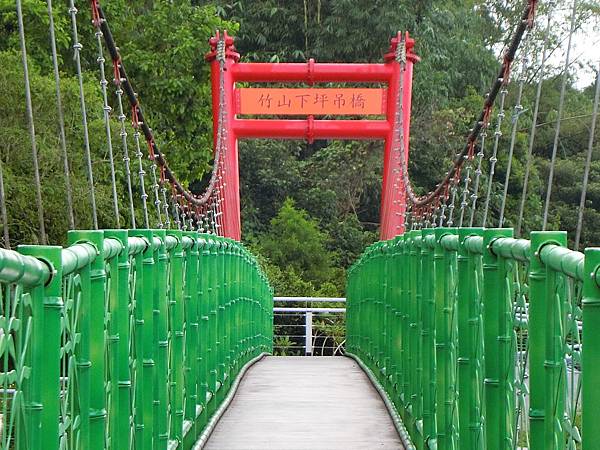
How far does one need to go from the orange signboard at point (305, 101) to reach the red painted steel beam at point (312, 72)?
180 mm

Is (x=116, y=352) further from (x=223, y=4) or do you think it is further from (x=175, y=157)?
(x=223, y=4)

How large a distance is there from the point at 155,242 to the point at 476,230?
89cm

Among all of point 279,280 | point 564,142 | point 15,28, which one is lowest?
point 279,280

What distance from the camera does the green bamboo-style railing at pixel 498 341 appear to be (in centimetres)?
191

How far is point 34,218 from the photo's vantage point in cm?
1020

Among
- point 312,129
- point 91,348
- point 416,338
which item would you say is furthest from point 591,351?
point 312,129

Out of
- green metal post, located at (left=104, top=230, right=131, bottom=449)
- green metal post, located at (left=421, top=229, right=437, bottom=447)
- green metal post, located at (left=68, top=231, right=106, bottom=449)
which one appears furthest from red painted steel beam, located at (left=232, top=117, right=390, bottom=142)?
green metal post, located at (left=68, top=231, right=106, bottom=449)

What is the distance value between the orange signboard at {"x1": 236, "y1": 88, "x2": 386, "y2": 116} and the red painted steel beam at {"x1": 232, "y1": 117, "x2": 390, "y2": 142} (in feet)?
0.91

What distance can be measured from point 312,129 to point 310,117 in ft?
0.41

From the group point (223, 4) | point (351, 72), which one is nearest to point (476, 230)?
point (351, 72)

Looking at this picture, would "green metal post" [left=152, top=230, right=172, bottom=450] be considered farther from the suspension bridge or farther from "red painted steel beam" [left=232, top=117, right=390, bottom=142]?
"red painted steel beam" [left=232, top=117, right=390, bottom=142]

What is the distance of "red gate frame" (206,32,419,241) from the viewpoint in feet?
40.3

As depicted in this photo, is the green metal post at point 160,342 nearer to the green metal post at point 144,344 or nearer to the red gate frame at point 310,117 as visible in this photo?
the green metal post at point 144,344

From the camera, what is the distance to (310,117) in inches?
495
